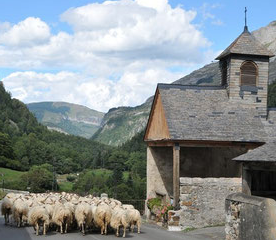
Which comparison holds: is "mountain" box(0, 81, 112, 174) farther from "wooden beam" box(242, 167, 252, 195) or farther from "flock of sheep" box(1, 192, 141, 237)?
"wooden beam" box(242, 167, 252, 195)

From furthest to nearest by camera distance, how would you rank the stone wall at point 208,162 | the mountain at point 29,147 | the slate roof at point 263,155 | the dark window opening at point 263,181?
the mountain at point 29,147, the stone wall at point 208,162, the dark window opening at point 263,181, the slate roof at point 263,155

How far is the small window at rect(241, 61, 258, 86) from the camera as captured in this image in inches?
985

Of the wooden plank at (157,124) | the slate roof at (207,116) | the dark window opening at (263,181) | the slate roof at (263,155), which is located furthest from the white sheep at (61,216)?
the dark window opening at (263,181)

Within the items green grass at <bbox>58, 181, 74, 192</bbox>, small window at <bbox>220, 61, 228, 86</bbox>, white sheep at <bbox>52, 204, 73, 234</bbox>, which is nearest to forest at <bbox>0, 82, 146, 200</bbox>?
green grass at <bbox>58, 181, 74, 192</bbox>

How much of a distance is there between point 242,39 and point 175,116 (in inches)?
260

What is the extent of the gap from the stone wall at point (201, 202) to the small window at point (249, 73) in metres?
6.43

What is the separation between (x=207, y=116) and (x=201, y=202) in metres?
4.72

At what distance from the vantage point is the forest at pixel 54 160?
332 ft

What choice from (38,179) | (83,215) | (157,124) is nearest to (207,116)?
(157,124)

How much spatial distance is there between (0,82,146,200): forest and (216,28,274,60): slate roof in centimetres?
5599

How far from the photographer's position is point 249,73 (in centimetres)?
2509

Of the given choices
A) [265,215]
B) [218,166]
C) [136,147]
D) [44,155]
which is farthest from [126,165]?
[265,215]

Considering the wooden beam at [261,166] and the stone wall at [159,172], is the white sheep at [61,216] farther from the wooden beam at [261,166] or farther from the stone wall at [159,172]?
the stone wall at [159,172]

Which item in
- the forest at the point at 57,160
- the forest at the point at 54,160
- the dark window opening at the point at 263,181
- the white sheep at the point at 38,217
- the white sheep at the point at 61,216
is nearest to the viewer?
the white sheep at the point at 38,217
